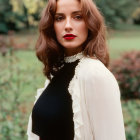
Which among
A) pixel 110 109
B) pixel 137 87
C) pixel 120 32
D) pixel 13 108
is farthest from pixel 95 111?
pixel 120 32

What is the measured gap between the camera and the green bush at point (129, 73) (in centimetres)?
681

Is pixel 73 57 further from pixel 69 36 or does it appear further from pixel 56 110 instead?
pixel 56 110

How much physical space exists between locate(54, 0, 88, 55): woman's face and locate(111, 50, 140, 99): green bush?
4.59 m

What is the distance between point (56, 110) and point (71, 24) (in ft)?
1.66

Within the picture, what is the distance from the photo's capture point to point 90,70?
208 cm

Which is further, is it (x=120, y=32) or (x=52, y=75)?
(x=120, y=32)

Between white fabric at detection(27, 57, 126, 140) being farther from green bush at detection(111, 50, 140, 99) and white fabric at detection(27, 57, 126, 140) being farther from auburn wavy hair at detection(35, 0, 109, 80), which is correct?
green bush at detection(111, 50, 140, 99)

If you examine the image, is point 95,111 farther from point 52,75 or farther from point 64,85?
point 52,75

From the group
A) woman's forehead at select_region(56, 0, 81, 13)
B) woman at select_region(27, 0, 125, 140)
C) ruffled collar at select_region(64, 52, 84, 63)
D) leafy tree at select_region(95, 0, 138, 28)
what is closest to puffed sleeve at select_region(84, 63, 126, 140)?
woman at select_region(27, 0, 125, 140)

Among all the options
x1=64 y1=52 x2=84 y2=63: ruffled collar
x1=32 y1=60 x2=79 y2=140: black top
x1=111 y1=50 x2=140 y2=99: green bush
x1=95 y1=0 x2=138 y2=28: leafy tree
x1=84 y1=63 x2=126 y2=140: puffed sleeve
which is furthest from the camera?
x1=95 y1=0 x2=138 y2=28: leafy tree

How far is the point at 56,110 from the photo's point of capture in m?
2.22

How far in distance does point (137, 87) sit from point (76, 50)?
4613 mm

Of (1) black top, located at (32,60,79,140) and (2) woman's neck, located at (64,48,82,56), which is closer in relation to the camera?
(1) black top, located at (32,60,79,140)

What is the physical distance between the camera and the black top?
2191 millimetres
